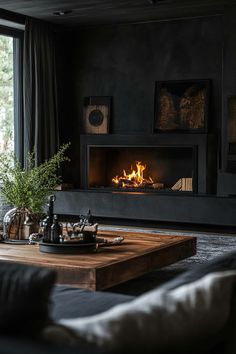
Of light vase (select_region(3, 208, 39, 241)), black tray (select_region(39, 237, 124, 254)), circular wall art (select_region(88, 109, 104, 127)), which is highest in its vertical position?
circular wall art (select_region(88, 109, 104, 127))

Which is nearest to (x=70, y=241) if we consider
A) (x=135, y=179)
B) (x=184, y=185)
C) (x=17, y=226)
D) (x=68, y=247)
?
(x=68, y=247)

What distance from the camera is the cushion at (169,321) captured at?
4.51 feet

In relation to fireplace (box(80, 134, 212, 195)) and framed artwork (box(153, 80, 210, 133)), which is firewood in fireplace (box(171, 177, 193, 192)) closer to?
fireplace (box(80, 134, 212, 195))

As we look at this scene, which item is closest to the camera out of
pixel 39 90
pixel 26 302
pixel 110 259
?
pixel 26 302

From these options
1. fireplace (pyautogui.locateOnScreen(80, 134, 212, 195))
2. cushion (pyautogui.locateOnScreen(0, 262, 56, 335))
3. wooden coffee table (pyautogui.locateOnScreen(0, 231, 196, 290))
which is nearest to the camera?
cushion (pyautogui.locateOnScreen(0, 262, 56, 335))

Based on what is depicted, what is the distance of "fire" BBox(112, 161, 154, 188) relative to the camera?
811 centimetres

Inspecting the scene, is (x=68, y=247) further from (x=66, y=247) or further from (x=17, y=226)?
(x=17, y=226)

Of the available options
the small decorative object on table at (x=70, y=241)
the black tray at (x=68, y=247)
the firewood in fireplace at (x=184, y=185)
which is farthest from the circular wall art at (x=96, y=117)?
the black tray at (x=68, y=247)

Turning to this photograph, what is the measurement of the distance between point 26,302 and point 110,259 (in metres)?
2.42

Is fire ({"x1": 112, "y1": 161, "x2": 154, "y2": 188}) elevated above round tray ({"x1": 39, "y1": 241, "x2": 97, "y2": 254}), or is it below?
above

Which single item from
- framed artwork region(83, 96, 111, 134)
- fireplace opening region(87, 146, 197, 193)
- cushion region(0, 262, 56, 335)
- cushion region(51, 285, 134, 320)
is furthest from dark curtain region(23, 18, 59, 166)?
cushion region(0, 262, 56, 335)

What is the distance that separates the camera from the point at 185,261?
209 inches

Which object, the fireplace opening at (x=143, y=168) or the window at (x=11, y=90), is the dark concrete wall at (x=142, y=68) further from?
the window at (x=11, y=90)

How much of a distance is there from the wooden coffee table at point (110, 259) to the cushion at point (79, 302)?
121 cm
